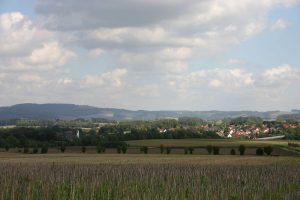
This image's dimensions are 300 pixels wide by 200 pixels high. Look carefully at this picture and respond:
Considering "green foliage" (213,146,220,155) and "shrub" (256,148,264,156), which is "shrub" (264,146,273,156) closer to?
"shrub" (256,148,264,156)

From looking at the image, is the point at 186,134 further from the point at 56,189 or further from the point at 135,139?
the point at 56,189

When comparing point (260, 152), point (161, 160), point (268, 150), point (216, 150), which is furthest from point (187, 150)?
point (161, 160)

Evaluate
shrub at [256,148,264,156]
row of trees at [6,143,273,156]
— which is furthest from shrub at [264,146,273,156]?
shrub at [256,148,264,156]

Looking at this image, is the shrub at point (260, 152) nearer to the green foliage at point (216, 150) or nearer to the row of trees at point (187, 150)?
the row of trees at point (187, 150)

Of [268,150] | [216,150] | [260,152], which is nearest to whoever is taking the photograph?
[260,152]

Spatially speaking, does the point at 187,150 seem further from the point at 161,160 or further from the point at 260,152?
the point at 161,160

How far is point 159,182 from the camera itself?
79.4ft

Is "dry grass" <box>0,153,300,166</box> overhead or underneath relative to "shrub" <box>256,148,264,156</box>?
Result: overhead

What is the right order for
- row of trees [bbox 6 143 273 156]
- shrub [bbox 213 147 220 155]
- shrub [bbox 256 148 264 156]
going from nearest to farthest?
shrub [bbox 256 148 264 156]
row of trees [bbox 6 143 273 156]
shrub [bbox 213 147 220 155]

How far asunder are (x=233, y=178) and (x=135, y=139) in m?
107

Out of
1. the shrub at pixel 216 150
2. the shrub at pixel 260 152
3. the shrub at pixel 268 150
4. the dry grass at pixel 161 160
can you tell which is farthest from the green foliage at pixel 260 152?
the dry grass at pixel 161 160

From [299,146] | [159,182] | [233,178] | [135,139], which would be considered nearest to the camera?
[159,182]

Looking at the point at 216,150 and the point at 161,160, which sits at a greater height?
the point at 161,160

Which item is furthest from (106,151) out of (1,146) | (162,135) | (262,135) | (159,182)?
(159,182)
